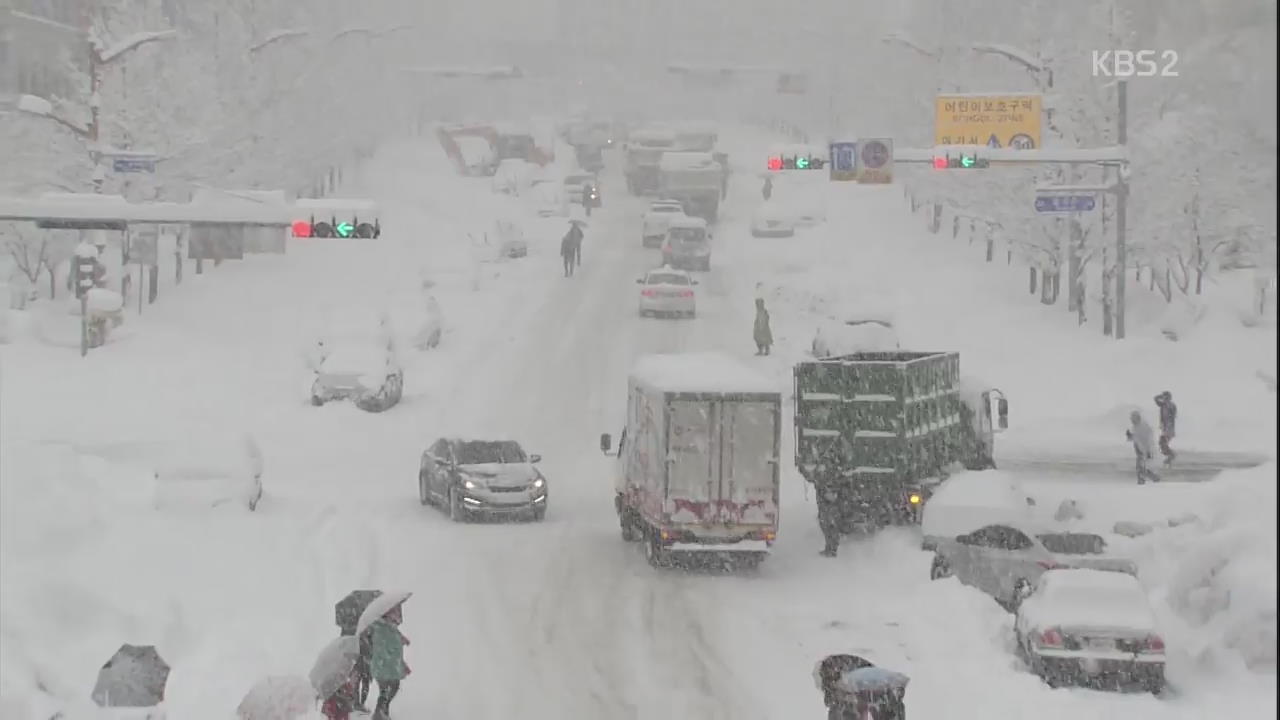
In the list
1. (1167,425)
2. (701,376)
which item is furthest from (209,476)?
(1167,425)

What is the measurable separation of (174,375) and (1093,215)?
28240mm

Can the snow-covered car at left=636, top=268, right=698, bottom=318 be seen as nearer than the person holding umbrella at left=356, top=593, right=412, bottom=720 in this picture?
No

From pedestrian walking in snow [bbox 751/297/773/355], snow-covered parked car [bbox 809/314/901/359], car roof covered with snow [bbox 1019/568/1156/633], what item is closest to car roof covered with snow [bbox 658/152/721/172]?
pedestrian walking in snow [bbox 751/297/773/355]

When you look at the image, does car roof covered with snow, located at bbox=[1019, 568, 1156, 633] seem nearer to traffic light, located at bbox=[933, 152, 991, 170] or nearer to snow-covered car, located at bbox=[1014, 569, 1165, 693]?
snow-covered car, located at bbox=[1014, 569, 1165, 693]

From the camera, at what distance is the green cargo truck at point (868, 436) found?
2442 cm

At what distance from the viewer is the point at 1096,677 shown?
1645 cm

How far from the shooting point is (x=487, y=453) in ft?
94.1

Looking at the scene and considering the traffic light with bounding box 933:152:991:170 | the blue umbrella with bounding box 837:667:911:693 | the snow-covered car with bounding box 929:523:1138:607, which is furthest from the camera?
the traffic light with bounding box 933:152:991:170

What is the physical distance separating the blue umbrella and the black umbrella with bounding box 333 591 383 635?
6.24 m

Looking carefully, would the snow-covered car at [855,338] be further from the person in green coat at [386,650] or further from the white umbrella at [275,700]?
the white umbrella at [275,700]

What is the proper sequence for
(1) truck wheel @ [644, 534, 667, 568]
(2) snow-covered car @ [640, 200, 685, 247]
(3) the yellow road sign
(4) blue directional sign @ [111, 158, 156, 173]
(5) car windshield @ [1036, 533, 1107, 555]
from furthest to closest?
(2) snow-covered car @ [640, 200, 685, 247] < (3) the yellow road sign < (4) blue directional sign @ [111, 158, 156, 173] < (1) truck wheel @ [644, 534, 667, 568] < (5) car windshield @ [1036, 533, 1107, 555]

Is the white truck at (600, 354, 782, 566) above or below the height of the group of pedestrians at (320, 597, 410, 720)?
above

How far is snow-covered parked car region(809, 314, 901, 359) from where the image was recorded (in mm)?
39812

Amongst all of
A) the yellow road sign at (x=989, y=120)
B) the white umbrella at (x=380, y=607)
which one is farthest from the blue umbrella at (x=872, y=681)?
the yellow road sign at (x=989, y=120)
